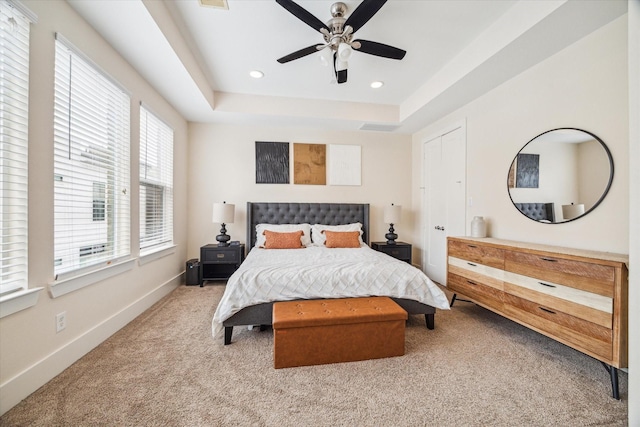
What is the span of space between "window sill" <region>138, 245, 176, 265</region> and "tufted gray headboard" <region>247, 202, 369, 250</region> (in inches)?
44.5

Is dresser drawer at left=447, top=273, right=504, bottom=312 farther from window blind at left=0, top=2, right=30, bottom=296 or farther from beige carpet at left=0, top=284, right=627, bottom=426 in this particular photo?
window blind at left=0, top=2, right=30, bottom=296

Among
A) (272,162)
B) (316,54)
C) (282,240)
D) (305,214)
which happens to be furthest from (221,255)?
(316,54)

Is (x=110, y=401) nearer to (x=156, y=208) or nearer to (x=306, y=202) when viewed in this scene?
(x=156, y=208)

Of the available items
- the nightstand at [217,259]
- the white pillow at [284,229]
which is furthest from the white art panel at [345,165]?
the nightstand at [217,259]

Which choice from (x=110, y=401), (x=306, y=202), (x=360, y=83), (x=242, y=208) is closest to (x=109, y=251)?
(x=110, y=401)

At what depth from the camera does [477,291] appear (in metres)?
2.57

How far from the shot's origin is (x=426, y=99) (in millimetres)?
3375

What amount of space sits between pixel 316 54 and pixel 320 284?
8.18 ft

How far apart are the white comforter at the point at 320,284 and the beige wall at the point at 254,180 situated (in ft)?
6.94

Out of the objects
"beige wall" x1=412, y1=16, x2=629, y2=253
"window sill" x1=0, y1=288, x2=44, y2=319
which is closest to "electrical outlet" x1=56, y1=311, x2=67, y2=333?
"window sill" x1=0, y1=288, x2=44, y2=319

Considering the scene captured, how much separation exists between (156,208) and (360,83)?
327cm

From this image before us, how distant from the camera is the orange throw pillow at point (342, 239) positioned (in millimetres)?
3684

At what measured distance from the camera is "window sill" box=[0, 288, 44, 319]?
1373mm

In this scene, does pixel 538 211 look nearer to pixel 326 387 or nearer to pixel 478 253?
pixel 478 253
